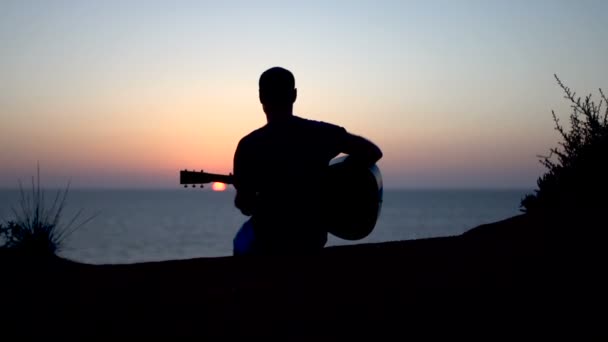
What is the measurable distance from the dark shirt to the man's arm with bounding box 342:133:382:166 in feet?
0.37

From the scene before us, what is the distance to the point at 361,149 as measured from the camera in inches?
206

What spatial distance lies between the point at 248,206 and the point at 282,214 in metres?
0.31

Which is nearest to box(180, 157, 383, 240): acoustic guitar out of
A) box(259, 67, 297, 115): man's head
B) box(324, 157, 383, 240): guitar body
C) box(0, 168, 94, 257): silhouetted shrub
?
box(324, 157, 383, 240): guitar body

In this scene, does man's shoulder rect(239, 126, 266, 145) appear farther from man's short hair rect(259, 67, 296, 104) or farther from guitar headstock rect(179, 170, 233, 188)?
guitar headstock rect(179, 170, 233, 188)

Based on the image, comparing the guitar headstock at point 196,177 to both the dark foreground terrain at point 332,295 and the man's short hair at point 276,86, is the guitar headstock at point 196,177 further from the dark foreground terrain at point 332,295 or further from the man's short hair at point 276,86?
the man's short hair at point 276,86

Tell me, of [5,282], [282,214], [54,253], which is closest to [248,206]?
[282,214]

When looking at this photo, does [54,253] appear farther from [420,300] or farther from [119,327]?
[420,300]

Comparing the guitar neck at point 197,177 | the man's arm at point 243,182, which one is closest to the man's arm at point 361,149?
the man's arm at point 243,182

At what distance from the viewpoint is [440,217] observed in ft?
559

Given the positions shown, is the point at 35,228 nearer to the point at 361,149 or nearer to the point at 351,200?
the point at 351,200

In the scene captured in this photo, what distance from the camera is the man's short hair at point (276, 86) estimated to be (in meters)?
4.81

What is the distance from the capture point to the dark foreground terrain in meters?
3.95

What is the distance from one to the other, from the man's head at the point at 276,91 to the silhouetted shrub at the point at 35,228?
505 cm

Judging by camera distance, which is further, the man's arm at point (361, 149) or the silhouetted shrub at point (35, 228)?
the silhouetted shrub at point (35, 228)
